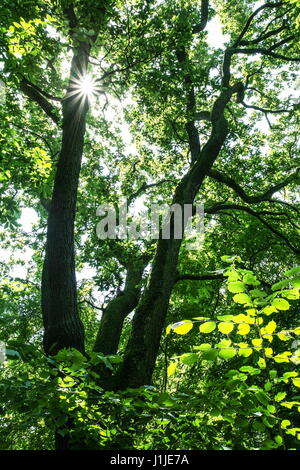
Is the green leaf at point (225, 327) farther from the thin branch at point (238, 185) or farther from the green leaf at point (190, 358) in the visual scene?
the thin branch at point (238, 185)

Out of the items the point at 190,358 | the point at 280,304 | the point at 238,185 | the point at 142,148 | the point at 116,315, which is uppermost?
the point at 142,148

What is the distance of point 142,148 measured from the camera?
39.0ft

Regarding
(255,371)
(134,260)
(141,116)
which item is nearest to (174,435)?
(255,371)

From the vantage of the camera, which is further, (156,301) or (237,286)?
(156,301)

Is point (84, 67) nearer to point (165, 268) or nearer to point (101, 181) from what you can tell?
point (165, 268)

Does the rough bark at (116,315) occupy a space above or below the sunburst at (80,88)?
below

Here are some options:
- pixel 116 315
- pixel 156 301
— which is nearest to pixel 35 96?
pixel 156 301

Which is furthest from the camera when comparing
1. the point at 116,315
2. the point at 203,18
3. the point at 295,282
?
the point at 203,18

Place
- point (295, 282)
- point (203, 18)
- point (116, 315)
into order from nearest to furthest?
point (295, 282) < point (116, 315) < point (203, 18)

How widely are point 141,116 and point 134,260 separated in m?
4.73

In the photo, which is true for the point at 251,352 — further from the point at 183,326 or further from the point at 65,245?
the point at 65,245

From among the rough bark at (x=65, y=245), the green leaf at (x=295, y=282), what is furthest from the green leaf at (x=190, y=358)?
the rough bark at (x=65, y=245)

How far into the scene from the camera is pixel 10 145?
5711 millimetres

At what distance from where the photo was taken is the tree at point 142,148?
4.70 meters
